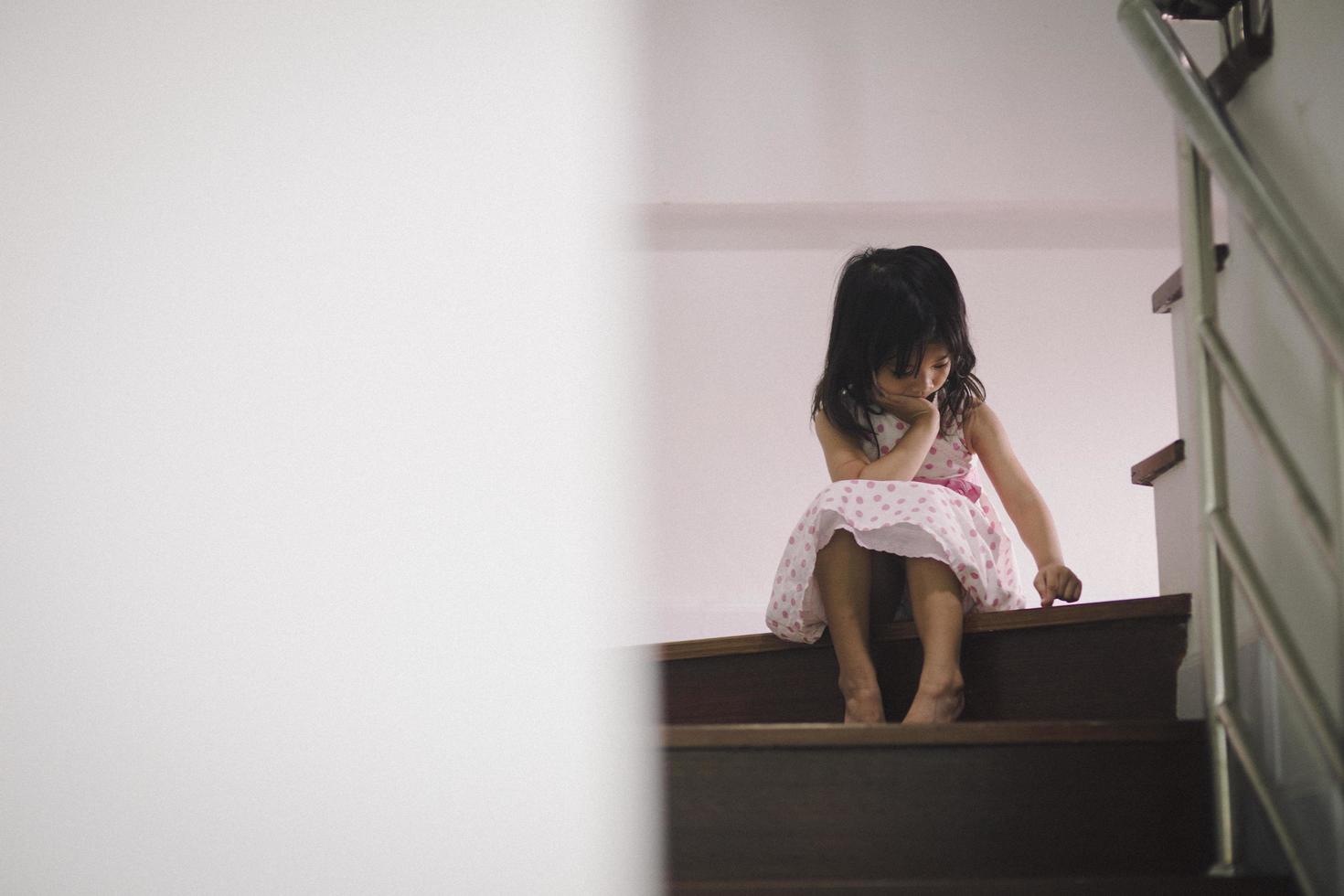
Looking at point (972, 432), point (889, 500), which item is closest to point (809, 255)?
point (972, 432)

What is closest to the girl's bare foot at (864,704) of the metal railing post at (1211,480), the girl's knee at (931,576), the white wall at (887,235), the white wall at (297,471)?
the girl's knee at (931,576)

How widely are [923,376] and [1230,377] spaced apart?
2.04 ft

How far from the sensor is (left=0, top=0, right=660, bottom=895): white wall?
3.57 feet

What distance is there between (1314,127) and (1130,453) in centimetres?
144

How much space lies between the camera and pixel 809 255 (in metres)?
2.53

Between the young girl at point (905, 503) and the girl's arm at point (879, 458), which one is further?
the girl's arm at point (879, 458)

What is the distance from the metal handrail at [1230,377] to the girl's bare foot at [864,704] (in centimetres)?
36

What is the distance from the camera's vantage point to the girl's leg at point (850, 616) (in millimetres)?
1351

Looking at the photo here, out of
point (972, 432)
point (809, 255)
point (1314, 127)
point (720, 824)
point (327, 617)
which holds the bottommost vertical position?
point (720, 824)

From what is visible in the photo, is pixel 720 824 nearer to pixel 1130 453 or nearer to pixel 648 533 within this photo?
pixel 648 533

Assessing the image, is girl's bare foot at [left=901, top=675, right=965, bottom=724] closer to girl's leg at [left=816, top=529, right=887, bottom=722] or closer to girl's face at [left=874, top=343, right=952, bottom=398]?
girl's leg at [left=816, top=529, right=887, bottom=722]

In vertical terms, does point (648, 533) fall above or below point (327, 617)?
above

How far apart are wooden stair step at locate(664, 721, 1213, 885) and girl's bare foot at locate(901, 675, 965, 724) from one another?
25cm

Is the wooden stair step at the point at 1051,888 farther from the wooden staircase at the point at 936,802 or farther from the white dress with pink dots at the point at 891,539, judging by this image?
the white dress with pink dots at the point at 891,539
